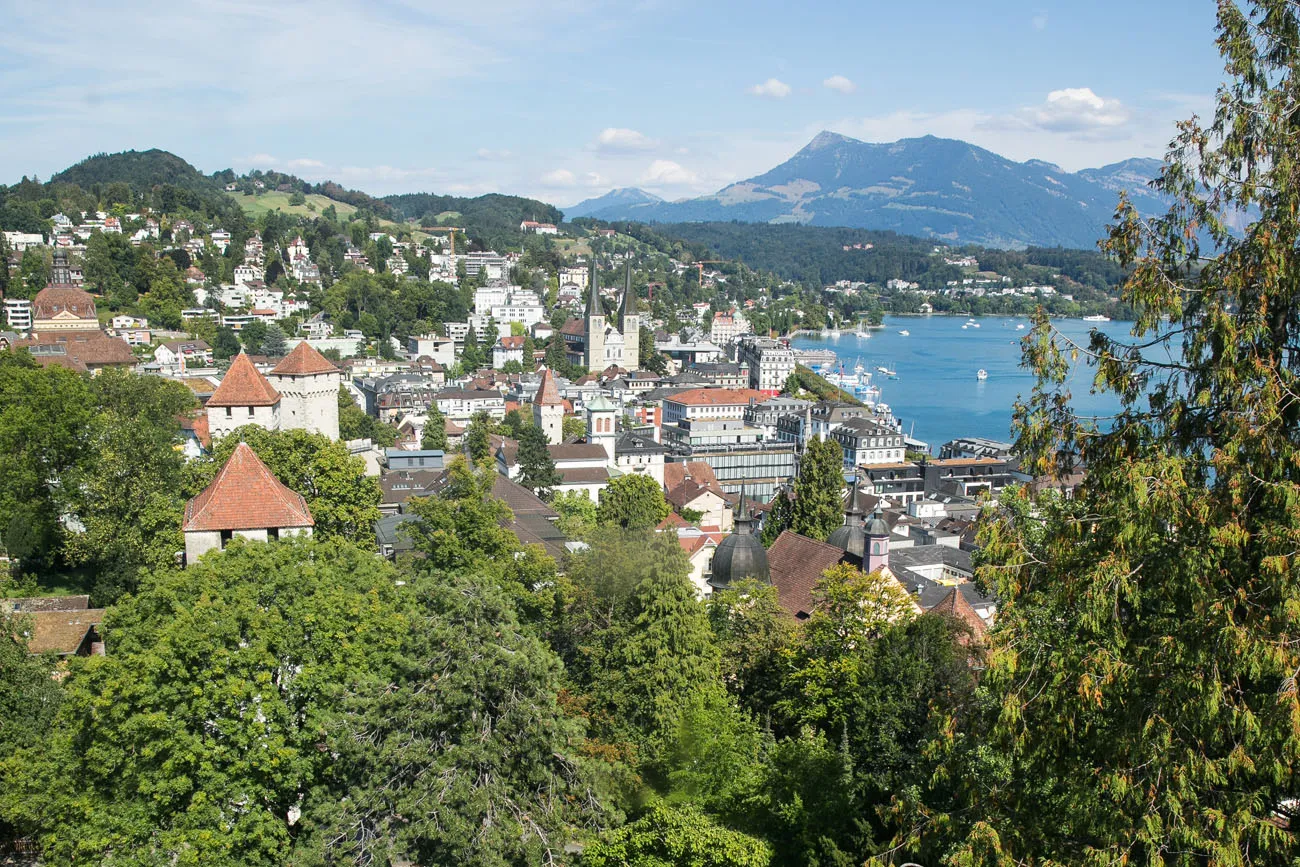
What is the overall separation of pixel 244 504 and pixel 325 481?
4.49m

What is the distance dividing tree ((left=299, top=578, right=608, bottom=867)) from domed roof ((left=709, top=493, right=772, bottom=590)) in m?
11.6

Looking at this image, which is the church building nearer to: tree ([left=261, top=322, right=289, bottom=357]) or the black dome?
tree ([left=261, top=322, right=289, bottom=357])

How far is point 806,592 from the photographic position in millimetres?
23297

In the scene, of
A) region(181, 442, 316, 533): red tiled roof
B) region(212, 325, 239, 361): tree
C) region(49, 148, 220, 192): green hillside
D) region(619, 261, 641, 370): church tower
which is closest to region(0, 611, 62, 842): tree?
region(181, 442, 316, 533): red tiled roof

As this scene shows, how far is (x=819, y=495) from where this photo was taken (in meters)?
33.3

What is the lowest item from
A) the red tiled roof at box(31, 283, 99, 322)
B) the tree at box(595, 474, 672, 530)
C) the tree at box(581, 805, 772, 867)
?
the tree at box(595, 474, 672, 530)

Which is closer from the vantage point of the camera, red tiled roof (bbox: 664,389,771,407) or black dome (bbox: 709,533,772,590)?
A: black dome (bbox: 709,533,772,590)

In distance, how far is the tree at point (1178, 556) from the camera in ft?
19.4

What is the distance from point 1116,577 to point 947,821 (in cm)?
203

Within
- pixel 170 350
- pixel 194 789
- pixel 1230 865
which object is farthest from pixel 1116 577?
pixel 170 350

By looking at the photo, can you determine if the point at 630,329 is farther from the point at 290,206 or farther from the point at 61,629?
the point at 290,206

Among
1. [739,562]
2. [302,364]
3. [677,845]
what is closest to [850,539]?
[739,562]

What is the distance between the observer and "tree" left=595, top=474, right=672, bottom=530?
3203cm

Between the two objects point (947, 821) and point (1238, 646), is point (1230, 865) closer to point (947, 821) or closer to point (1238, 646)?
point (1238, 646)
